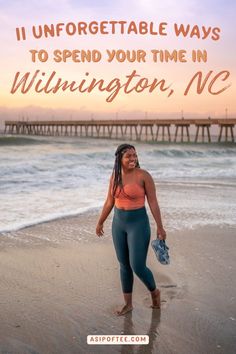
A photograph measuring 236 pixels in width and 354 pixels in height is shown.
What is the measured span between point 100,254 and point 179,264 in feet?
2.86

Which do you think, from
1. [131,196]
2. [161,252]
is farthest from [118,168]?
[161,252]

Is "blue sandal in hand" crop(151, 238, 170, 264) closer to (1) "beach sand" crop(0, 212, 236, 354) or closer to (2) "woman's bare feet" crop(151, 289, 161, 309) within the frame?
(2) "woman's bare feet" crop(151, 289, 161, 309)

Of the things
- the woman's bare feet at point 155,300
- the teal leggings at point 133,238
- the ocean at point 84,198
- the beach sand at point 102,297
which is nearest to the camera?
the beach sand at point 102,297

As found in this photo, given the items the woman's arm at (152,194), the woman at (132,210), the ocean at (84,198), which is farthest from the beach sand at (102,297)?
the ocean at (84,198)

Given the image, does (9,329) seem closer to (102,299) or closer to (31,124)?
(102,299)

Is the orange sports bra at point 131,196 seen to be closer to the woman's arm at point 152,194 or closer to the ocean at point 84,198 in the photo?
the woman's arm at point 152,194

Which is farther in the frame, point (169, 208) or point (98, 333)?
point (169, 208)

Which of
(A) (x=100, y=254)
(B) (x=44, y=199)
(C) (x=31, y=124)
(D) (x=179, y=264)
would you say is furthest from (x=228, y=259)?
(C) (x=31, y=124)

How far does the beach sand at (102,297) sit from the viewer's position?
3.04m

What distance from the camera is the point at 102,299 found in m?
3.82

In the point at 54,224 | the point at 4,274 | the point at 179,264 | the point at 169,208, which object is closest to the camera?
the point at 4,274

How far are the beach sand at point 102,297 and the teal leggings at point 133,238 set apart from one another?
362mm

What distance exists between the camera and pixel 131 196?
3.51m

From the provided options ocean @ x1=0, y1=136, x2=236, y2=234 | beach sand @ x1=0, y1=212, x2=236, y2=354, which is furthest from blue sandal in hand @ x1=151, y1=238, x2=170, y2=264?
ocean @ x1=0, y1=136, x2=236, y2=234
